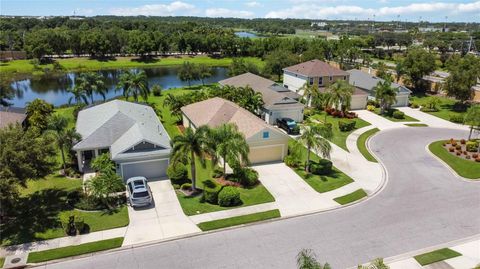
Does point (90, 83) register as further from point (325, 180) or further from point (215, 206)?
point (325, 180)

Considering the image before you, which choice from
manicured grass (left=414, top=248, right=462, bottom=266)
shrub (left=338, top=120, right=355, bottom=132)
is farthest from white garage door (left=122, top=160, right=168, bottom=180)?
shrub (left=338, top=120, right=355, bottom=132)

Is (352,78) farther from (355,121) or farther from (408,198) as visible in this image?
(408,198)

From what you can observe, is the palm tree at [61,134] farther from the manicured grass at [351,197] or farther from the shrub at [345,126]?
the shrub at [345,126]

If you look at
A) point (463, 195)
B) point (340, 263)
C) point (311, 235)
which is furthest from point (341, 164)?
point (340, 263)

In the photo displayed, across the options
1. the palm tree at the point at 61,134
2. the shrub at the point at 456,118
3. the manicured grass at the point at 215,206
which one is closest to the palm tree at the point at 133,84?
the palm tree at the point at 61,134

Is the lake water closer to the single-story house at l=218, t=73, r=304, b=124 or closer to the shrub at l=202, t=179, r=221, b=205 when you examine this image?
the single-story house at l=218, t=73, r=304, b=124

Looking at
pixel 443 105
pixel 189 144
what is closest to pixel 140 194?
pixel 189 144

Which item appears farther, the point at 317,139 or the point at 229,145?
the point at 317,139

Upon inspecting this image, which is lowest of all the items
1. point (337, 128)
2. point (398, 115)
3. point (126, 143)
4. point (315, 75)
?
point (337, 128)

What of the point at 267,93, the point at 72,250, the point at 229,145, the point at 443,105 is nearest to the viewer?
the point at 72,250
